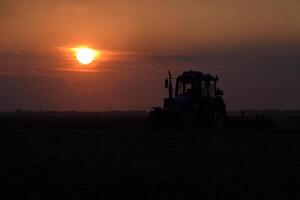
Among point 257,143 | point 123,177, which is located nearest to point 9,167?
point 123,177

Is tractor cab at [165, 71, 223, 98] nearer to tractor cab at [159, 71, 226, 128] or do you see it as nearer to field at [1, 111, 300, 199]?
tractor cab at [159, 71, 226, 128]

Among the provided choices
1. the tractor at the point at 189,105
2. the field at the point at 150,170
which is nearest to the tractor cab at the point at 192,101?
the tractor at the point at 189,105

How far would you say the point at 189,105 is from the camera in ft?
127

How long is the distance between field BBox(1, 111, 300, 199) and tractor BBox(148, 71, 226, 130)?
910 cm

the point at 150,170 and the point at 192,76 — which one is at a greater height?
the point at 192,76

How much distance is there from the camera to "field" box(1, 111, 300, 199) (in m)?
15.7

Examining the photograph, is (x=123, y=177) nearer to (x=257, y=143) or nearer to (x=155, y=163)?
(x=155, y=163)

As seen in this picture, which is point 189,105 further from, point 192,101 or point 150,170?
point 150,170

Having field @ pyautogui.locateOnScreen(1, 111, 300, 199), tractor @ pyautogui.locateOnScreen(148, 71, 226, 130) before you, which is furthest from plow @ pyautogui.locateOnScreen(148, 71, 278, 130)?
field @ pyautogui.locateOnScreen(1, 111, 300, 199)

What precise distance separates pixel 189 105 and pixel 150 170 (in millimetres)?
19927

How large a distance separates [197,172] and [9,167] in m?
5.55

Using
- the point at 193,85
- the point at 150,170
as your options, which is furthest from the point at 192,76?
the point at 150,170

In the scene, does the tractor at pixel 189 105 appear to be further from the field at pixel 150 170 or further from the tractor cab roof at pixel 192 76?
the field at pixel 150 170

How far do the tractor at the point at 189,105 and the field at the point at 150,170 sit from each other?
29.9 feet
